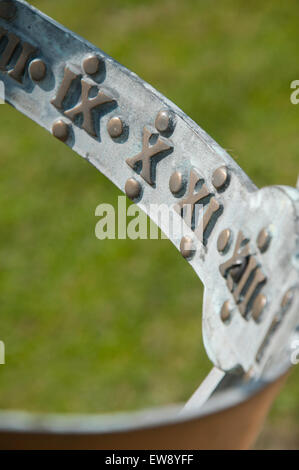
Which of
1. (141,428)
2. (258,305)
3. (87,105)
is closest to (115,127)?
(87,105)

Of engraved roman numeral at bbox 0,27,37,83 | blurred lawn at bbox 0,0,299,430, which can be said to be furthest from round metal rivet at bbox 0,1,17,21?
blurred lawn at bbox 0,0,299,430

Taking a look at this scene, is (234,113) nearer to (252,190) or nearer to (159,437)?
(252,190)

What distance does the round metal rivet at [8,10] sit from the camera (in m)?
1.11

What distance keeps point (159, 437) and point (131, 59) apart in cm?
Answer: 294

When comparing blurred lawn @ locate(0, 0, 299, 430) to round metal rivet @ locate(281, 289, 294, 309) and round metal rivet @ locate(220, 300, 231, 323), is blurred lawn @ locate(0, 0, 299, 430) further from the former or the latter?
round metal rivet @ locate(281, 289, 294, 309)

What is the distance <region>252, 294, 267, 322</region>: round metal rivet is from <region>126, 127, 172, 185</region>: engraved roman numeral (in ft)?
0.90

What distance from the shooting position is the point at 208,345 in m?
0.98

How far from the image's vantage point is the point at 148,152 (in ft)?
3.51

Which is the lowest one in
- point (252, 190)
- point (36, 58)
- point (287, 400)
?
point (287, 400)

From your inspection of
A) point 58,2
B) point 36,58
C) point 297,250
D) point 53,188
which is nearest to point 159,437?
point 297,250

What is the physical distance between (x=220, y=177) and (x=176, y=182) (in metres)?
0.08

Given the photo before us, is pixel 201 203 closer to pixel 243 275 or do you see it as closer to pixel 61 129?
pixel 243 275

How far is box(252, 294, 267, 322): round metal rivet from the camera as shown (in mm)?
878

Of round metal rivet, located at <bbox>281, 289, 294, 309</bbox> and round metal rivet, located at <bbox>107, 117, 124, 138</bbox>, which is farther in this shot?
round metal rivet, located at <bbox>107, 117, 124, 138</bbox>
